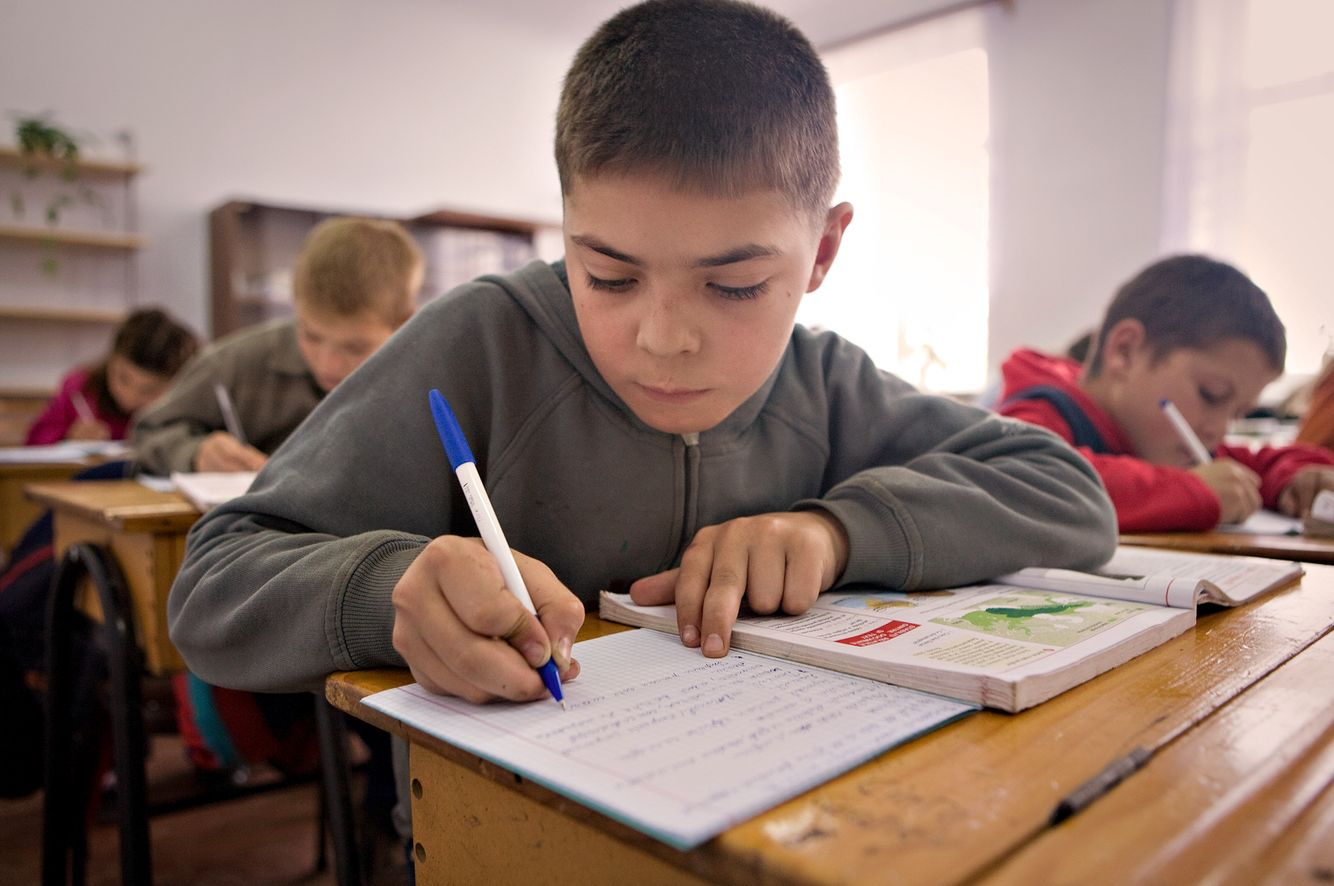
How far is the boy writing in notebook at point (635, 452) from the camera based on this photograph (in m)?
0.61

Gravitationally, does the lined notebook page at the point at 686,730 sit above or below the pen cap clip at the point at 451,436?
below

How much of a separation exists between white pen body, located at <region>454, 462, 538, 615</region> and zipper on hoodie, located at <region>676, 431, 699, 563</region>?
0.35 meters

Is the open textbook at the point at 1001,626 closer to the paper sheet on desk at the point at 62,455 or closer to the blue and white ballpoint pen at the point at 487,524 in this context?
the blue and white ballpoint pen at the point at 487,524

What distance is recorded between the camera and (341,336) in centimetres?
182

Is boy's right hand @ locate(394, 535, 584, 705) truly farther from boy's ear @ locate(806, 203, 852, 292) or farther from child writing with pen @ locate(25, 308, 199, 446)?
child writing with pen @ locate(25, 308, 199, 446)

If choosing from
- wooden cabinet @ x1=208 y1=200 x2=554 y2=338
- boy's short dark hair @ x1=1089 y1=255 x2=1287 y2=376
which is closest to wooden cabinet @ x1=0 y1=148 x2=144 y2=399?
wooden cabinet @ x1=208 y1=200 x2=554 y2=338

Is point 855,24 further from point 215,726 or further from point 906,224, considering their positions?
point 215,726

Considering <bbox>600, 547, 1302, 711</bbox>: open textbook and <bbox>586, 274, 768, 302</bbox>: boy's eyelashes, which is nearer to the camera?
<bbox>600, 547, 1302, 711</bbox>: open textbook

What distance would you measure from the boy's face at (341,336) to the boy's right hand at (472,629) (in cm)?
138

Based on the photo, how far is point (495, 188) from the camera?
590 centimetres

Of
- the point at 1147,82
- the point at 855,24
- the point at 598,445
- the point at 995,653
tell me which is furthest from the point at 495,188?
the point at 995,653

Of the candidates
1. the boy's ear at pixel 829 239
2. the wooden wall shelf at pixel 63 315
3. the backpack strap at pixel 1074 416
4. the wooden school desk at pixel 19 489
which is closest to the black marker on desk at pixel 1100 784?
the boy's ear at pixel 829 239

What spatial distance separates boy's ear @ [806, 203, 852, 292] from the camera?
2.81 feet

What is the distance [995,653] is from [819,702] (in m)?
0.13
